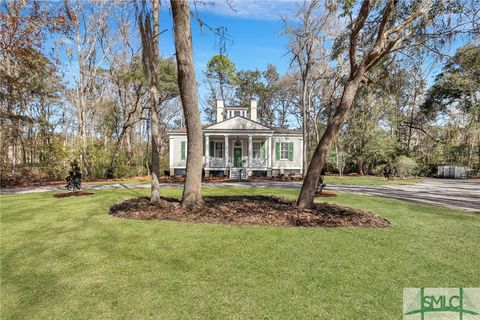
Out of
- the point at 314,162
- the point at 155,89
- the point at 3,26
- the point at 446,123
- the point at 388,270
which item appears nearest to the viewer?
the point at 388,270

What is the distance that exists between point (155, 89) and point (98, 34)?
15.5 meters

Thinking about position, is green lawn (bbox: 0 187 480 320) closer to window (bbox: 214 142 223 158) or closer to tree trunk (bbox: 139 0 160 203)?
tree trunk (bbox: 139 0 160 203)

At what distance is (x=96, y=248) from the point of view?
4.19m

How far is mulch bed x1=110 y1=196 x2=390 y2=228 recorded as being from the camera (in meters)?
5.77

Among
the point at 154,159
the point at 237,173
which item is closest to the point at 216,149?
the point at 237,173

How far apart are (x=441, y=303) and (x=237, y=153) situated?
2072cm

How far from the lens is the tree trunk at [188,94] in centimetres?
665

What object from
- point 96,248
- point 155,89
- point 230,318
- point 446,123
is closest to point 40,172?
point 155,89

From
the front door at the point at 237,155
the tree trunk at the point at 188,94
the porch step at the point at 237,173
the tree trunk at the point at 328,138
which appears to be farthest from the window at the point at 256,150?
the tree trunk at the point at 188,94

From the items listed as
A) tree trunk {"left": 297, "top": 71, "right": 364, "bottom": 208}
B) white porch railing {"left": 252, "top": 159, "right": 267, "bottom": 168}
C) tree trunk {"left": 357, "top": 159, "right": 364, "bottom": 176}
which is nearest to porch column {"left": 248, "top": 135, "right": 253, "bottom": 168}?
white porch railing {"left": 252, "top": 159, "right": 267, "bottom": 168}

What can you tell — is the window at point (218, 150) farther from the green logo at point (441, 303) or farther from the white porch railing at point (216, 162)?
the green logo at point (441, 303)

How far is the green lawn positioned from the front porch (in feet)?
53.4

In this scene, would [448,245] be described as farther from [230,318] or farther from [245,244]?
[230,318]

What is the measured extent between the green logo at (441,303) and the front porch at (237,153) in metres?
18.6
